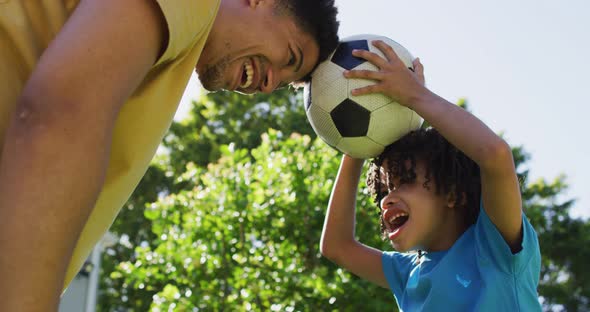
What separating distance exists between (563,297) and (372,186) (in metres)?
20.7

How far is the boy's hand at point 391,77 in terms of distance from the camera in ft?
9.75

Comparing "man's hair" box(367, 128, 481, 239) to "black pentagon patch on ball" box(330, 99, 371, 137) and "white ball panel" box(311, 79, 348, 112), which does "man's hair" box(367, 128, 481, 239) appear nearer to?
"black pentagon patch on ball" box(330, 99, 371, 137)

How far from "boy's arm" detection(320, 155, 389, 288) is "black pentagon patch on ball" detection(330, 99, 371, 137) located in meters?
0.45

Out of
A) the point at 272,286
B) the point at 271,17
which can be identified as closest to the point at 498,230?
the point at 271,17

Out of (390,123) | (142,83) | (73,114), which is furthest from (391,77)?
(73,114)

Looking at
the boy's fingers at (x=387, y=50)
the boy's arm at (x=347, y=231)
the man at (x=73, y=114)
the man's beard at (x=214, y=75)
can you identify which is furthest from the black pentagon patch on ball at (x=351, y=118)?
the man at (x=73, y=114)

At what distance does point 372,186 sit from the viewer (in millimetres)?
3545

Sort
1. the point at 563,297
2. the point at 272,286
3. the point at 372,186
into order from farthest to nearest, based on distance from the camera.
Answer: the point at 563,297 → the point at 272,286 → the point at 372,186

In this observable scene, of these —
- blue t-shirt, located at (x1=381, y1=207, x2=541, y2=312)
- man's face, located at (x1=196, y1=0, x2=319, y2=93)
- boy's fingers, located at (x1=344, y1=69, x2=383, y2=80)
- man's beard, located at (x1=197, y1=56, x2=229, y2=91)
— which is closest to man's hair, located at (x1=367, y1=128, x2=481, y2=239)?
blue t-shirt, located at (x1=381, y1=207, x2=541, y2=312)

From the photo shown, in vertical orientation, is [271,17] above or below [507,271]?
above

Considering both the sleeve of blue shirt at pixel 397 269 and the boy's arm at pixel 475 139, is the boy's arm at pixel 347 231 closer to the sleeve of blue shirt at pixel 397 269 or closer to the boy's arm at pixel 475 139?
the sleeve of blue shirt at pixel 397 269

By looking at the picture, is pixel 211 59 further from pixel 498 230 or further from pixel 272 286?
pixel 272 286

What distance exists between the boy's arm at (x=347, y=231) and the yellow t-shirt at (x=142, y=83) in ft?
6.85

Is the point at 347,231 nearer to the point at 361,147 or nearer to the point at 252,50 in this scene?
the point at 361,147
